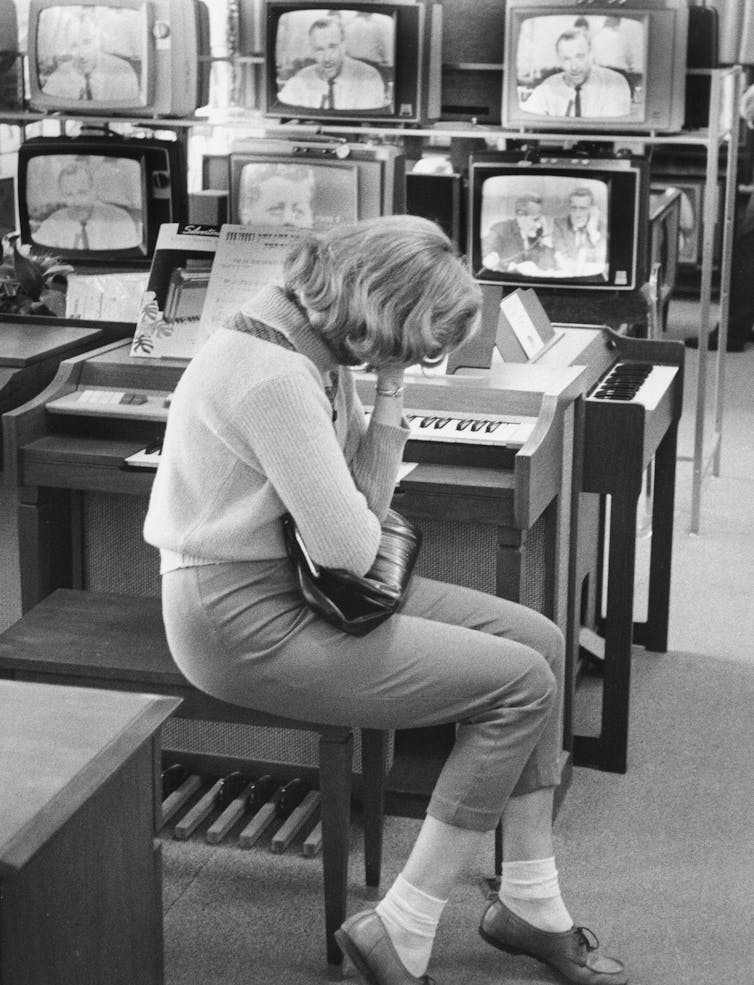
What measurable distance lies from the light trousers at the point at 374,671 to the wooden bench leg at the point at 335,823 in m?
0.09

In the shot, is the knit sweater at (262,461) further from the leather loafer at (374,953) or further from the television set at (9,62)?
the television set at (9,62)

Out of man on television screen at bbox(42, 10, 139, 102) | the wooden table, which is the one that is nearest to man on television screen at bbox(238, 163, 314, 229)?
man on television screen at bbox(42, 10, 139, 102)

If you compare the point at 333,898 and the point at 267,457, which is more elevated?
the point at 267,457

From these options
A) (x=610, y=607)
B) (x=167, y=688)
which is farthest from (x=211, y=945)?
(x=610, y=607)

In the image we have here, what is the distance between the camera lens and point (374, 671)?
7.61 feet

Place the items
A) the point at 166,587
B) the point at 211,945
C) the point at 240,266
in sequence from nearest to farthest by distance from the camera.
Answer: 1. the point at 166,587
2. the point at 211,945
3. the point at 240,266

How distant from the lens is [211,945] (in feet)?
8.44

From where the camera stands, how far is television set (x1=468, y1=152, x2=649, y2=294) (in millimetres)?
4637

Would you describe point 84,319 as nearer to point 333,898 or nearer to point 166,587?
point 166,587

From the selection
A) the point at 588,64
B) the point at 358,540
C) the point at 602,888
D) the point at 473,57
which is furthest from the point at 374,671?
the point at 473,57

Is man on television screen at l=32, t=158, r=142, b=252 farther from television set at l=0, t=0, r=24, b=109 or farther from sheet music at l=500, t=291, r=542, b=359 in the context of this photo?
sheet music at l=500, t=291, r=542, b=359

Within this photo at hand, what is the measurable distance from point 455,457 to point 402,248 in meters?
0.65

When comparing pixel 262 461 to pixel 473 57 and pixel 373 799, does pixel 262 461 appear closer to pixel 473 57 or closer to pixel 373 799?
pixel 373 799

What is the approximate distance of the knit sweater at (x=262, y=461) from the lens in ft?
7.24
